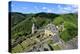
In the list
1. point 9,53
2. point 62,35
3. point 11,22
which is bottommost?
point 9,53

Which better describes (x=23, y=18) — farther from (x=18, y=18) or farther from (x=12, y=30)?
(x=12, y=30)

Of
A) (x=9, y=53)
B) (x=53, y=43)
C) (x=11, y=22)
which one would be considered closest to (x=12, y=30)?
(x=11, y=22)

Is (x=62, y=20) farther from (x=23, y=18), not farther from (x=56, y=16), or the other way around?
(x=23, y=18)

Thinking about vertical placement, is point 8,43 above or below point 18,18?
below

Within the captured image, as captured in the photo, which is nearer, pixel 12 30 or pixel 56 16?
pixel 12 30

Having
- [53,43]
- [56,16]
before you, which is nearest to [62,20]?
[56,16]

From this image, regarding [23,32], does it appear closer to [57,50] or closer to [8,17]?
[8,17]

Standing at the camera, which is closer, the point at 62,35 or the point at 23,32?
the point at 23,32

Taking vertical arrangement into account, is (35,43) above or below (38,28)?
below

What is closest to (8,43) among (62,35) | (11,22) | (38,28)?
(11,22)
